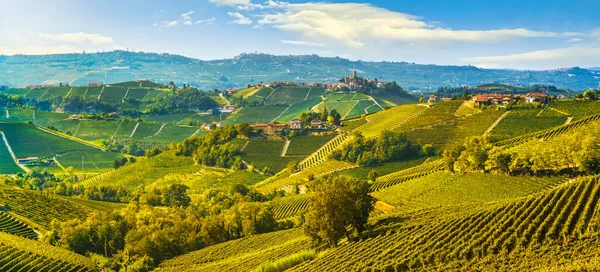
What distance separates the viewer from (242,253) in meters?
42.3

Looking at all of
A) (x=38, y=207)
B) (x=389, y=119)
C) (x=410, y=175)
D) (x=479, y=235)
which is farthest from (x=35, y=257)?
(x=389, y=119)

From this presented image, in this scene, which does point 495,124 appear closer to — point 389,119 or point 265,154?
point 389,119

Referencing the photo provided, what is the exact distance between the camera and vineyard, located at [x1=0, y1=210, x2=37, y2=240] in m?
44.7

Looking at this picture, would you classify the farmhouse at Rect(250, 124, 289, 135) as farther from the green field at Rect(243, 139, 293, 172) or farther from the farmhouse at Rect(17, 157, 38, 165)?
the farmhouse at Rect(17, 157, 38, 165)

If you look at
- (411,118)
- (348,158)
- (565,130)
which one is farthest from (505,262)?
(411,118)

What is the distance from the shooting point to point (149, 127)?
150000 millimetres

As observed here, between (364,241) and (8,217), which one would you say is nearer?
(364,241)

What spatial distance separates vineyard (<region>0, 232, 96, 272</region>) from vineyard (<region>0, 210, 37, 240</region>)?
3.36 meters

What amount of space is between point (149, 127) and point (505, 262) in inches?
5478

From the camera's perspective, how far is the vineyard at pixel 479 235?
82.2ft

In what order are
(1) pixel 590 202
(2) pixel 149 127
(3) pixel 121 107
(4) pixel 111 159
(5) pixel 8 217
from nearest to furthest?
(1) pixel 590 202 < (5) pixel 8 217 < (4) pixel 111 159 < (2) pixel 149 127 < (3) pixel 121 107

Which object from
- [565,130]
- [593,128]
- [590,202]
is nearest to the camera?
[590,202]

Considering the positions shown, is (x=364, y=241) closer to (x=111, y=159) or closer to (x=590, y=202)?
(x=590, y=202)

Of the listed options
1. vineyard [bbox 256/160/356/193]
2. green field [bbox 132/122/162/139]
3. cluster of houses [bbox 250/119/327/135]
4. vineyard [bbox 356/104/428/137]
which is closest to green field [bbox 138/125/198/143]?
green field [bbox 132/122/162/139]
